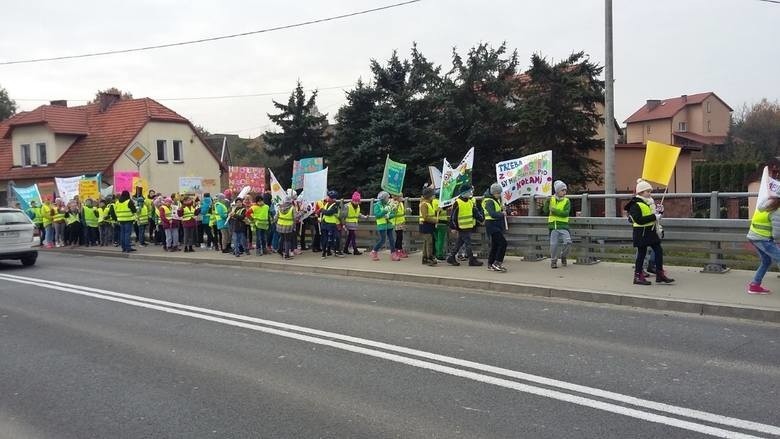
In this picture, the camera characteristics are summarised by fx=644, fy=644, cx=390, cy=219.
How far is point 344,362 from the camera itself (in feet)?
21.2

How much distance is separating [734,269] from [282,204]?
9.77 metres

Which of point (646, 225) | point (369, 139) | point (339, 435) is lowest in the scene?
point (339, 435)

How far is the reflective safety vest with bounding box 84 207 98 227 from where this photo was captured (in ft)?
70.3

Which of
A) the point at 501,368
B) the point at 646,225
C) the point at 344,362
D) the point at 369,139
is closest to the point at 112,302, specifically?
the point at 344,362

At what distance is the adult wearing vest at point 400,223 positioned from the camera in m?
14.8

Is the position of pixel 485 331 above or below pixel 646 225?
below

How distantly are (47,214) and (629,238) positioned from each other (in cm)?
1954

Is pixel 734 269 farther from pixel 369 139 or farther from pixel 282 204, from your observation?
pixel 369 139

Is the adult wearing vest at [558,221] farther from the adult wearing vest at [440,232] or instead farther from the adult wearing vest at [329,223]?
the adult wearing vest at [329,223]

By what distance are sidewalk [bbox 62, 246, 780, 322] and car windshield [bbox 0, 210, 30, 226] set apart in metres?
5.73

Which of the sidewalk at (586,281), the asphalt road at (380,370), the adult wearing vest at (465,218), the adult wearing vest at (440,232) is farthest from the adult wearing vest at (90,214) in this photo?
the adult wearing vest at (465,218)

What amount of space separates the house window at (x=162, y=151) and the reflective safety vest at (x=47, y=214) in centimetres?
1792

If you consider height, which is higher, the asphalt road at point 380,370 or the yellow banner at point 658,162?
the yellow banner at point 658,162

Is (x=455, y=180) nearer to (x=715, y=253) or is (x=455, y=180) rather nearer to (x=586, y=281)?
(x=586, y=281)
